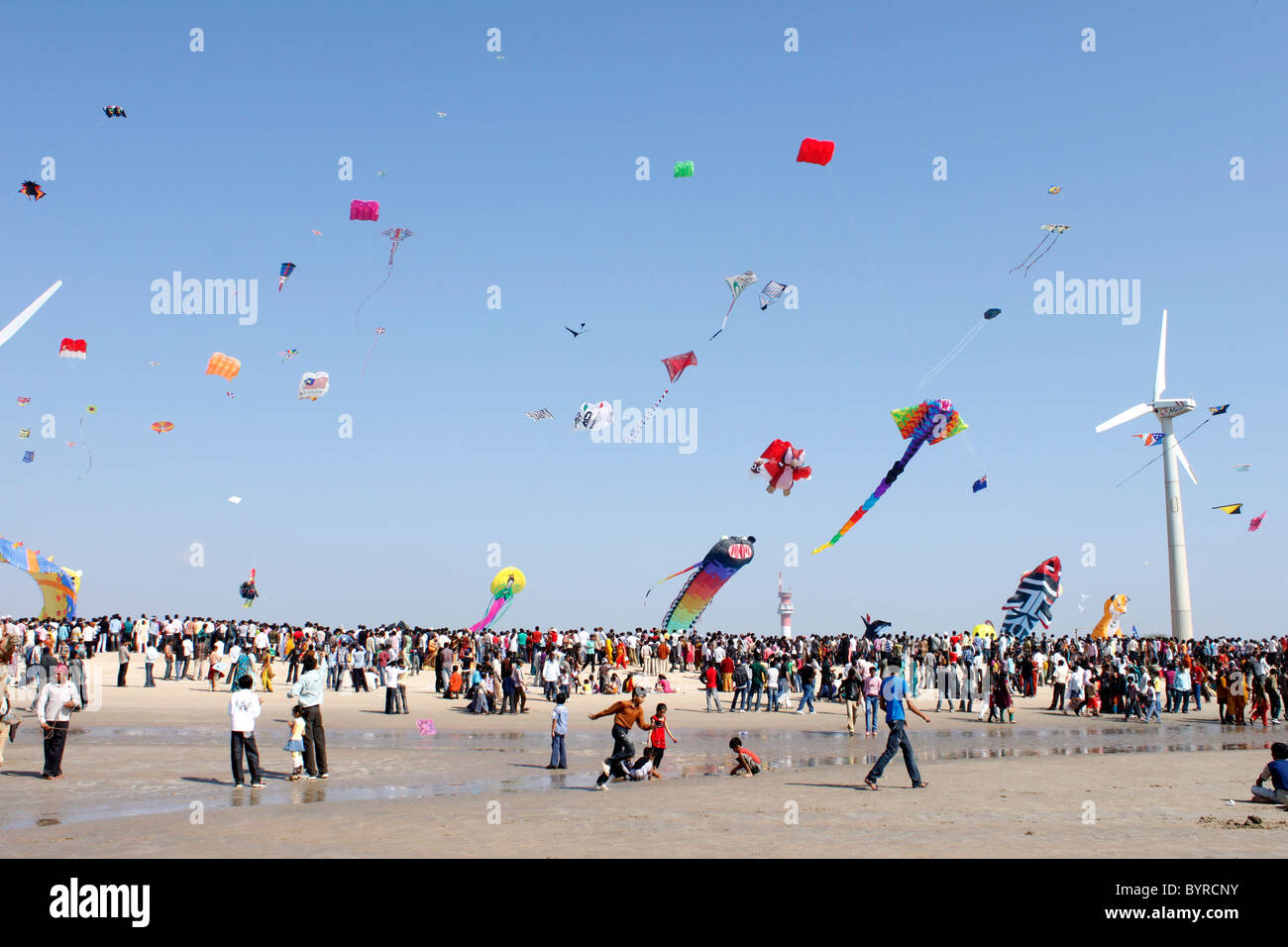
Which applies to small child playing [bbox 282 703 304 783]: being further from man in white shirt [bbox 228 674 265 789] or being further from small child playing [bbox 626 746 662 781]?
small child playing [bbox 626 746 662 781]

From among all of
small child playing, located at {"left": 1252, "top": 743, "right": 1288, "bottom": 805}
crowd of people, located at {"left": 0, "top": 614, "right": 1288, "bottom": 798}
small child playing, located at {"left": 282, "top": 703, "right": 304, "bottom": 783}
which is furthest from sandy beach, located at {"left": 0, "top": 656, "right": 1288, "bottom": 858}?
crowd of people, located at {"left": 0, "top": 614, "right": 1288, "bottom": 798}

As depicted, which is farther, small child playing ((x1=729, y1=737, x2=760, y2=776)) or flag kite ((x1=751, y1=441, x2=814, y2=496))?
flag kite ((x1=751, y1=441, x2=814, y2=496))

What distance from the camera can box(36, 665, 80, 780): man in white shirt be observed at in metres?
15.0

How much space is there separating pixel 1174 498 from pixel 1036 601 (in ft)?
97.8

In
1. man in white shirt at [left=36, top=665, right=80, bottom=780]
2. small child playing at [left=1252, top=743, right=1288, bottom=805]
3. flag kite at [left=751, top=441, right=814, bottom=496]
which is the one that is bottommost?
small child playing at [left=1252, top=743, right=1288, bottom=805]

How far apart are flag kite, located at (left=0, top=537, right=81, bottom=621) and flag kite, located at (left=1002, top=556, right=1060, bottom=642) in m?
43.2

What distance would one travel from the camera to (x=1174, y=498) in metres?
72.7

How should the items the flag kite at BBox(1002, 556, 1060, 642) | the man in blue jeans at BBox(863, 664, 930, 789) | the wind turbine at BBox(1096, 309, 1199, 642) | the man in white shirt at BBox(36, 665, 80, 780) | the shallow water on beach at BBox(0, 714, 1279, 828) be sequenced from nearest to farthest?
1. the shallow water on beach at BBox(0, 714, 1279, 828)
2. the man in blue jeans at BBox(863, 664, 930, 789)
3. the man in white shirt at BBox(36, 665, 80, 780)
4. the flag kite at BBox(1002, 556, 1060, 642)
5. the wind turbine at BBox(1096, 309, 1199, 642)

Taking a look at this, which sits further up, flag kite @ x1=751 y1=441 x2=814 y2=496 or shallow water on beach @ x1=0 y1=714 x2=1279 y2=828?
flag kite @ x1=751 y1=441 x2=814 y2=496

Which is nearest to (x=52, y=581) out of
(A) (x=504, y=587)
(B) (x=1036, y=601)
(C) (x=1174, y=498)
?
(A) (x=504, y=587)

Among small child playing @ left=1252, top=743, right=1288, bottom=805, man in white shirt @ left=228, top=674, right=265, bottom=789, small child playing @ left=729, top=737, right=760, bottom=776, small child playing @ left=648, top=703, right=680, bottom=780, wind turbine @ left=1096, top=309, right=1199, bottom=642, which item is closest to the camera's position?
small child playing @ left=1252, top=743, right=1288, bottom=805

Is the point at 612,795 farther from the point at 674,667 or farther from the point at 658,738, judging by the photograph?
the point at 674,667
